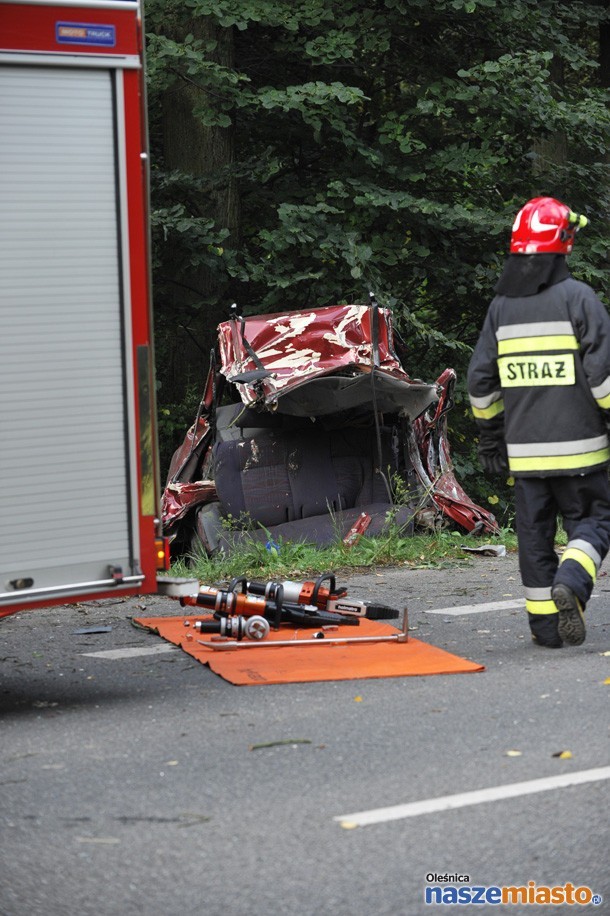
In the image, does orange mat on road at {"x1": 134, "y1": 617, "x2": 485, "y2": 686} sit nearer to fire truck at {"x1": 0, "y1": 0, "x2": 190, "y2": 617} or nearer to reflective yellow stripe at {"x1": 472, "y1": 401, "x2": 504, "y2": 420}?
fire truck at {"x1": 0, "y1": 0, "x2": 190, "y2": 617}

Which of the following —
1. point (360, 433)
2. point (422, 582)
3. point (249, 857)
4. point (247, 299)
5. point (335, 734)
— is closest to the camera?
point (249, 857)

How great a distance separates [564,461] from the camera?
637 centimetres

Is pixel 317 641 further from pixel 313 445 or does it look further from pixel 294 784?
pixel 313 445

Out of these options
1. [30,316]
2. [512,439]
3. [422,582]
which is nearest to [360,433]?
[422,582]

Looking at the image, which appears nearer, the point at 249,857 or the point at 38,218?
the point at 249,857

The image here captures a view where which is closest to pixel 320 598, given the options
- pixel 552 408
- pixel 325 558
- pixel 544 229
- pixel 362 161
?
pixel 552 408

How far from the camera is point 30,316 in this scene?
5.39 metres

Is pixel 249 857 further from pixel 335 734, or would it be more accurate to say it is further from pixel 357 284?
pixel 357 284

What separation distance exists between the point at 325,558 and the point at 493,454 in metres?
3.08

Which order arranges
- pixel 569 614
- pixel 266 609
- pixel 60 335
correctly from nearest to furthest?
pixel 60 335 < pixel 569 614 < pixel 266 609

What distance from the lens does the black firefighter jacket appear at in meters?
6.26

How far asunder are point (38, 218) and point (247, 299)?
862cm

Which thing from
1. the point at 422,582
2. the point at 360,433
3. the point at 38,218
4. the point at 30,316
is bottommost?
the point at 422,582

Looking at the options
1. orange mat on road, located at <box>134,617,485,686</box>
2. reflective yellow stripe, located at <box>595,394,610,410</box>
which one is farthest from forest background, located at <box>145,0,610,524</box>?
reflective yellow stripe, located at <box>595,394,610,410</box>
